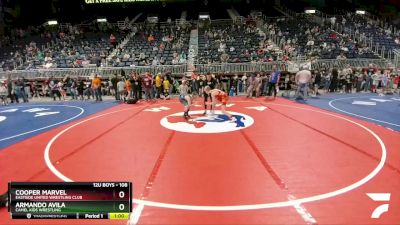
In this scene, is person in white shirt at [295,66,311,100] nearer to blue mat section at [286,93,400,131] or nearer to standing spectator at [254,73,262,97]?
blue mat section at [286,93,400,131]

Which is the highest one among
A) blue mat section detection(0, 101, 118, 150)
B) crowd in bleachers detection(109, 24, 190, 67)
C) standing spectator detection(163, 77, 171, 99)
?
crowd in bleachers detection(109, 24, 190, 67)

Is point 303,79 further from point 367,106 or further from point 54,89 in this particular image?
point 54,89

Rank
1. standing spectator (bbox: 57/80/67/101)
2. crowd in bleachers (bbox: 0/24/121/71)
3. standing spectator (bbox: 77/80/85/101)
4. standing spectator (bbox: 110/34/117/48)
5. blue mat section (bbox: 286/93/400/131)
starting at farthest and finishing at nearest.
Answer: standing spectator (bbox: 110/34/117/48) → crowd in bleachers (bbox: 0/24/121/71) → standing spectator (bbox: 57/80/67/101) → standing spectator (bbox: 77/80/85/101) → blue mat section (bbox: 286/93/400/131)

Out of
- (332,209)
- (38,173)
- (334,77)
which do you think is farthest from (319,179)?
(334,77)

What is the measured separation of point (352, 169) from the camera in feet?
21.7

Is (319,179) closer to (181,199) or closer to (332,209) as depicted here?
(332,209)

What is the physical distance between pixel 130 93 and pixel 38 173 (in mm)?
11287

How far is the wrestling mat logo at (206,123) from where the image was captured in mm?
10130

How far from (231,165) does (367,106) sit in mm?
10116

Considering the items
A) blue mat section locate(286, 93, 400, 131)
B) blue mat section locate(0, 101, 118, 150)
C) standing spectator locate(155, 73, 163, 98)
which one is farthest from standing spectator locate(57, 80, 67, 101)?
blue mat section locate(286, 93, 400, 131)

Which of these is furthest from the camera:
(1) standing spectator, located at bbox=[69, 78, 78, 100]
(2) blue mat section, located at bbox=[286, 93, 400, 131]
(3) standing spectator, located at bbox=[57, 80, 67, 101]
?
(1) standing spectator, located at bbox=[69, 78, 78, 100]

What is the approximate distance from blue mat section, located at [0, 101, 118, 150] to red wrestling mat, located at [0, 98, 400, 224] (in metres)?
1.10

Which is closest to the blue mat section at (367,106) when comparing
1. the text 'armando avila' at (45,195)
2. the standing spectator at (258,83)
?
the standing spectator at (258,83)
